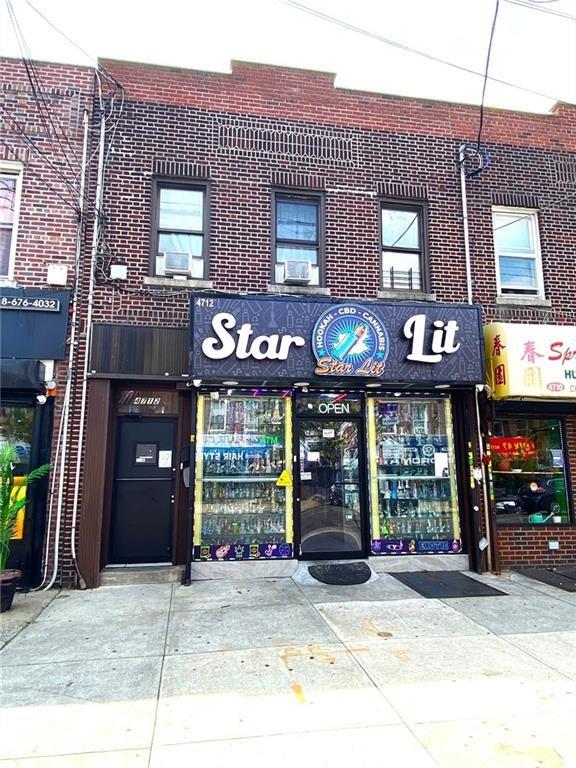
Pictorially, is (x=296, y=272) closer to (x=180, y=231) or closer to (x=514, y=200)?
(x=180, y=231)

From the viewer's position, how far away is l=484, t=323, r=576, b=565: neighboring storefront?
7.36 metres

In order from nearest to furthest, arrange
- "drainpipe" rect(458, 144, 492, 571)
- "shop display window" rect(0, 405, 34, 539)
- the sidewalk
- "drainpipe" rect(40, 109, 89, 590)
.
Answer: the sidewalk, "drainpipe" rect(40, 109, 89, 590), "shop display window" rect(0, 405, 34, 539), "drainpipe" rect(458, 144, 492, 571)

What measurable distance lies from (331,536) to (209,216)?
17.3ft

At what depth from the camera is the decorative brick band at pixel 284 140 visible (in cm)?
795

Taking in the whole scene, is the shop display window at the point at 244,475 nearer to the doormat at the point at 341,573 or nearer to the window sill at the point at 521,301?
the doormat at the point at 341,573

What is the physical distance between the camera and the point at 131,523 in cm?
720

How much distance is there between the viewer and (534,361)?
24.2 ft

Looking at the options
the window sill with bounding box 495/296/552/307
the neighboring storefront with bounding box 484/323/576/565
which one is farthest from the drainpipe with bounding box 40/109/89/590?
the window sill with bounding box 495/296/552/307

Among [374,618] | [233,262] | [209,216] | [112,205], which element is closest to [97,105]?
[112,205]

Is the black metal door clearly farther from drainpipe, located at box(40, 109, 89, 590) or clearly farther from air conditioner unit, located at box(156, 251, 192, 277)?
air conditioner unit, located at box(156, 251, 192, 277)

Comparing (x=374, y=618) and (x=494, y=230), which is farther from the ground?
(x=494, y=230)

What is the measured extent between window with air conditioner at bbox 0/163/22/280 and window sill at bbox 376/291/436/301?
5.53 m

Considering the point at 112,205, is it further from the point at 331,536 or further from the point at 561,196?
the point at 561,196

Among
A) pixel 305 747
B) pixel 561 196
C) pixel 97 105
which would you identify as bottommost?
pixel 305 747
